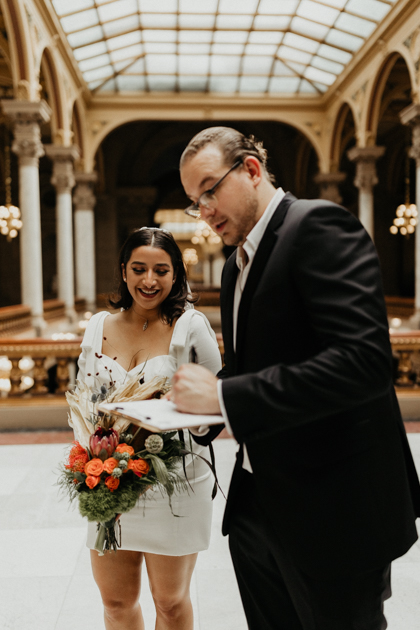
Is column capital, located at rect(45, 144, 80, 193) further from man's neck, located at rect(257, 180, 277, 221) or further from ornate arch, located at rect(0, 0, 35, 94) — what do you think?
man's neck, located at rect(257, 180, 277, 221)

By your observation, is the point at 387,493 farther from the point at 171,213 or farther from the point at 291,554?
the point at 171,213


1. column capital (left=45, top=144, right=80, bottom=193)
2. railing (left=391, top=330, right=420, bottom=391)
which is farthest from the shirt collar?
column capital (left=45, top=144, right=80, bottom=193)

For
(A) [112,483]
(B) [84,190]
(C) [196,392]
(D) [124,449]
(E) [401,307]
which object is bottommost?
(E) [401,307]

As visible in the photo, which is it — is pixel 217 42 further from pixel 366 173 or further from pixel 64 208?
pixel 64 208

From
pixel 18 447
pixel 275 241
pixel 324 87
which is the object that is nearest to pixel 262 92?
pixel 324 87

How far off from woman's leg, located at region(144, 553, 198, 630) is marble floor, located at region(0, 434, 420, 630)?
759 millimetres

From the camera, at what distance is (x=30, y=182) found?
38.0 ft

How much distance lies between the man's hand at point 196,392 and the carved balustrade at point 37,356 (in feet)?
18.3

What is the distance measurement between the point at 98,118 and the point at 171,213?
80.9 feet

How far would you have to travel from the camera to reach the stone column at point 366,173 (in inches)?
Result: 607

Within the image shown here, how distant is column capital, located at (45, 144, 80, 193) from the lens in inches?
584

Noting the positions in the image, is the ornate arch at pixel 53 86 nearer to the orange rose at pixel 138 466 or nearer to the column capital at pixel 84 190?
the column capital at pixel 84 190

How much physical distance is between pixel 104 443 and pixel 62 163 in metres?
14.7

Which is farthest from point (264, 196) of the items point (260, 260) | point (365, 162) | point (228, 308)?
point (365, 162)
